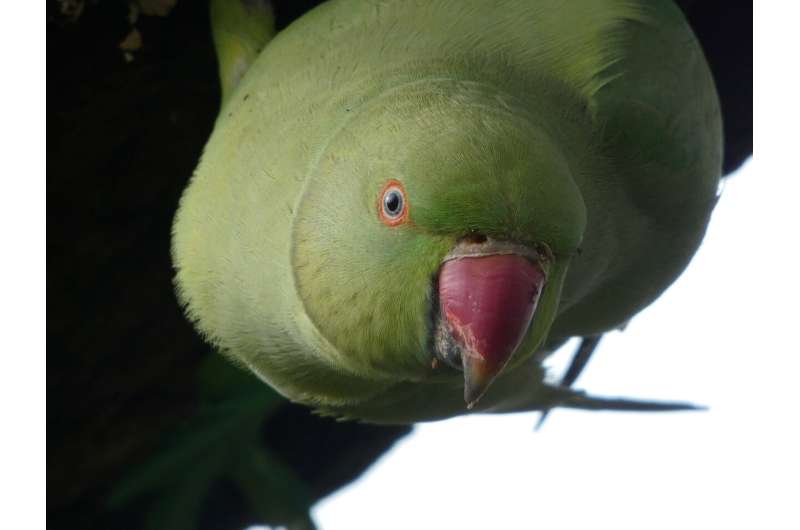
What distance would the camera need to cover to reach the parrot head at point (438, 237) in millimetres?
2434

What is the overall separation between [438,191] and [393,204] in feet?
0.45

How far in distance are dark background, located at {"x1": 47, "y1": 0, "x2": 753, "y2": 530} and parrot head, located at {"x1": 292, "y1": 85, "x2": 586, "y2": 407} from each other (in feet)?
5.11

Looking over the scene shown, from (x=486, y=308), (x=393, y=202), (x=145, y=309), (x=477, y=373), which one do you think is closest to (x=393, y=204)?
(x=393, y=202)

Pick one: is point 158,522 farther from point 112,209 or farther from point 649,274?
point 649,274

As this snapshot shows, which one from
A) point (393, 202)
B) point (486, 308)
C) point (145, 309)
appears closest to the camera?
point (486, 308)

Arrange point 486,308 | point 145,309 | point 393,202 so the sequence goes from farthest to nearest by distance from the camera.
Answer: point 145,309
point 393,202
point 486,308

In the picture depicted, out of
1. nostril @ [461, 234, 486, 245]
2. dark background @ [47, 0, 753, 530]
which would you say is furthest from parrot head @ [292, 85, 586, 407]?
dark background @ [47, 0, 753, 530]

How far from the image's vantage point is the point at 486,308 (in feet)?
7.97

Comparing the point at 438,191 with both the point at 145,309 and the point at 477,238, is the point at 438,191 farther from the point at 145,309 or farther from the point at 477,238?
the point at 145,309

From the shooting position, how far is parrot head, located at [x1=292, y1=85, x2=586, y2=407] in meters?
2.43

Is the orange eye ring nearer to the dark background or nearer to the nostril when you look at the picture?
the nostril

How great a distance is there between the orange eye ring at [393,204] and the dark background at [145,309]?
1.77 m

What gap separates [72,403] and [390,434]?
164 cm

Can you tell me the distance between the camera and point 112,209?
14.0 feet
